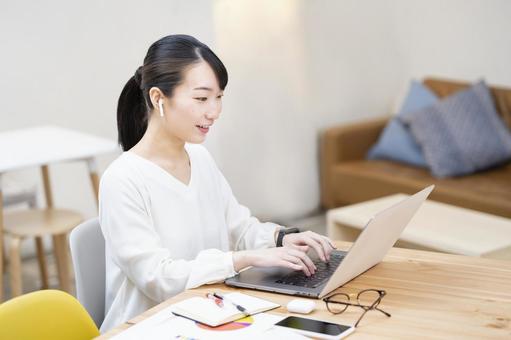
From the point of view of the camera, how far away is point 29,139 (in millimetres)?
3588

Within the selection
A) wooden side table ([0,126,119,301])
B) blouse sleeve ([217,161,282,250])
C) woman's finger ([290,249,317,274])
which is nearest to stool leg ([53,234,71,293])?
wooden side table ([0,126,119,301])

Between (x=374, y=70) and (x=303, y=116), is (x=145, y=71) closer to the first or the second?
(x=303, y=116)

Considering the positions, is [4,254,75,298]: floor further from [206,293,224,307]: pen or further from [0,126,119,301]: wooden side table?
[206,293,224,307]: pen

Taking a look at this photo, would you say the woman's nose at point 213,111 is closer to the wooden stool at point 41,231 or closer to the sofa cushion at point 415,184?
the wooden stool at point 41,231

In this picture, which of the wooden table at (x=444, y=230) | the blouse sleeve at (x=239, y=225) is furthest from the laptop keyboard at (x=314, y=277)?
the wooden table at (x=444, y=230)

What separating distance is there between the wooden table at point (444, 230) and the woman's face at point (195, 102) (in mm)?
1444

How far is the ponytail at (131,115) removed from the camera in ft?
7.19

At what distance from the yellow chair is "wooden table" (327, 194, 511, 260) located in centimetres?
170

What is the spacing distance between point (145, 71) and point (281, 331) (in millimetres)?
794

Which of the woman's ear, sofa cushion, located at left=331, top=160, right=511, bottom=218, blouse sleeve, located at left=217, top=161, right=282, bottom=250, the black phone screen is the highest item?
the woman's ear

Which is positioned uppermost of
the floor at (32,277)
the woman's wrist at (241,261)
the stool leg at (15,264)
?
the woman's wrist at (241,261)

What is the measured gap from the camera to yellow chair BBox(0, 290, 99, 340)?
1741 mm

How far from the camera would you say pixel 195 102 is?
2.04 meters

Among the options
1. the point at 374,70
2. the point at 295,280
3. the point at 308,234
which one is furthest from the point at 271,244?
the point at 374,70
